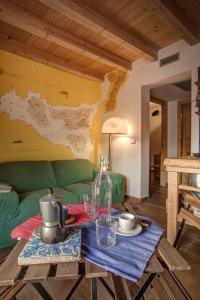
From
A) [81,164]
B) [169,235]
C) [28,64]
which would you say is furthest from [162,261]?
[28,64]

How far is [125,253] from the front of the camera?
82cm

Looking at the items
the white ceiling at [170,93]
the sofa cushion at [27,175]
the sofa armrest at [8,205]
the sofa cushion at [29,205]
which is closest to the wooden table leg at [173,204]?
the sofa cushion at [29,205]

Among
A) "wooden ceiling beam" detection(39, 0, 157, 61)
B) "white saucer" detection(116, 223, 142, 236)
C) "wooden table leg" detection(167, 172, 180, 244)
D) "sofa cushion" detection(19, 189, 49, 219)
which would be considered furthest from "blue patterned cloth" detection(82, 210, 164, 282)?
"wooden ceiling beam" detection(39, 0, 157, 61)

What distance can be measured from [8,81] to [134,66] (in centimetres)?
212

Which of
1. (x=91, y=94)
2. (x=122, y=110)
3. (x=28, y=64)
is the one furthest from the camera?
(x=91, y=94)

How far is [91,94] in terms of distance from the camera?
11.9ft

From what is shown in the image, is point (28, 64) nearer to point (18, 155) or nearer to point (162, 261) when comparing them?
point (18, 155)

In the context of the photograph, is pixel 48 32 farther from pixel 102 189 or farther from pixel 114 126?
pixel 102 189

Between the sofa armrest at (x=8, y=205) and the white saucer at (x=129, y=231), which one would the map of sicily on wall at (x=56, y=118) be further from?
the white saucer at (x=129, y=231)

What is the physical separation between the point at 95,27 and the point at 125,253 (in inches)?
90.6

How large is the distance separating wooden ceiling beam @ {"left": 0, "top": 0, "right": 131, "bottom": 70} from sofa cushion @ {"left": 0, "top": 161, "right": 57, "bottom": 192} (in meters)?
1.70

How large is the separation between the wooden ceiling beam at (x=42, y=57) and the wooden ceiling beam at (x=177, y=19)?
5.58 feet

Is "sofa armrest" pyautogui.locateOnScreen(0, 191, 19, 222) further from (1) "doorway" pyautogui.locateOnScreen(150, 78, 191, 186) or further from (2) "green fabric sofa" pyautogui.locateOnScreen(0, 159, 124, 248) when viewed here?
(1) "doorway" pyautogui.locateOnScreen(150, 78, 191, 186)

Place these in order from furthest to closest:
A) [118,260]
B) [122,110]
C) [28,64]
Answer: [122,110]
[28,64]
[118,260]
